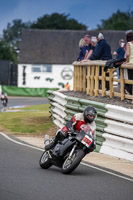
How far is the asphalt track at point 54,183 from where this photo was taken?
776 centimetres

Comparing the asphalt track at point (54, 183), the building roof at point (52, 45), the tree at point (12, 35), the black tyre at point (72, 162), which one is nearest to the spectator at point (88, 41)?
the asphalt track at point (54, 183)

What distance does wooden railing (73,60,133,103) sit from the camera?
14.4 m

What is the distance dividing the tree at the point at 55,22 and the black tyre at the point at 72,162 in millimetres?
101278

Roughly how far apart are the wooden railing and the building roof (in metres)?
58.5

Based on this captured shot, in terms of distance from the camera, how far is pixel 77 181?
914cm

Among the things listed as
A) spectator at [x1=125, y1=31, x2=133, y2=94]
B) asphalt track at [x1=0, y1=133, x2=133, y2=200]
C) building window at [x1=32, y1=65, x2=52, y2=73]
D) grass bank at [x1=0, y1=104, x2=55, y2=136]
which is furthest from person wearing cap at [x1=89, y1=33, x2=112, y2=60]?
building window at [x1=32, y1=65, x2=52, y2=73]

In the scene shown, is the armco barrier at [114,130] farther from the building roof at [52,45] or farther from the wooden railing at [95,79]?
the building roof at [52,45]

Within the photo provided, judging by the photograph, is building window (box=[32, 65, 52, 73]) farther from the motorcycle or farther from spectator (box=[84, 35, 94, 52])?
the motorcycle

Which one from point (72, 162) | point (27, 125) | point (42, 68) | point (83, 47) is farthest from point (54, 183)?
Answer: point (42, 68)

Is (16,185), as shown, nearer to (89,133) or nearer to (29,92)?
(89,133)

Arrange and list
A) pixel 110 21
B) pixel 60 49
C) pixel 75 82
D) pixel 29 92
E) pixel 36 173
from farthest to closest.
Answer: pixel 110 21 → pixel 60 49 → pixel 29 92 → pixel 75 82 → pixel 36 173

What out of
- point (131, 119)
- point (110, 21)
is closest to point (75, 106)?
point (131, 119)

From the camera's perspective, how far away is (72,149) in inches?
389

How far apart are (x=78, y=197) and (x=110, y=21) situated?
12001 centimetres
